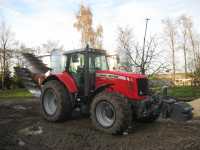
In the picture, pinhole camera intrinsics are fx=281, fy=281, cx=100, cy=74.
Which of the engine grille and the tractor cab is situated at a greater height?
the tractor cab

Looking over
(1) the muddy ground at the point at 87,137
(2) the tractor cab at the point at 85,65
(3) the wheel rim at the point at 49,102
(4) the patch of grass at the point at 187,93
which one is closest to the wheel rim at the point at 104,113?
(1) the muddy ground at the point at 87,137

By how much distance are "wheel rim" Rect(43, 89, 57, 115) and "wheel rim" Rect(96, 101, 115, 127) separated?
2.05 metres

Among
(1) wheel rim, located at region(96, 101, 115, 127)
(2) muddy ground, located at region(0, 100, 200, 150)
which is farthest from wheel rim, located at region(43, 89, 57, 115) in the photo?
(1) wheel rim, located at region(96, 101, 115, 127)

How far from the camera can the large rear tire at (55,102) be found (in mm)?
8617

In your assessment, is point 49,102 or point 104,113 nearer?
point 104,113

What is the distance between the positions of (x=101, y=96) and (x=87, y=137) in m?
1.17

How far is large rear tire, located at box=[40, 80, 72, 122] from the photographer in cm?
862

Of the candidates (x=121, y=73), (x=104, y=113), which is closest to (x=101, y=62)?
(x=121, y=73)

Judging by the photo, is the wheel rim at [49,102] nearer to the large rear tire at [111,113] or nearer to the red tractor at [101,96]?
the red tractor at [101,96]

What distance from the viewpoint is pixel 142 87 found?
799 cm

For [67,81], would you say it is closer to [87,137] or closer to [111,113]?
[111,113]

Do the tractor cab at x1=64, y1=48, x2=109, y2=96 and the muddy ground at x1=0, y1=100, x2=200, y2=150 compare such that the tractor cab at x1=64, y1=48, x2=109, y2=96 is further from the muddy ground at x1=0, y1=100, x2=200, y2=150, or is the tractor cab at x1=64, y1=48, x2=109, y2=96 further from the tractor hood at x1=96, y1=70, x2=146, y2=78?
the muddy ground at x1=0, y1=100, x2=200, y2=150

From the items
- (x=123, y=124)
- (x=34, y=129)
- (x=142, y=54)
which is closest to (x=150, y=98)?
(x=123, y=124)

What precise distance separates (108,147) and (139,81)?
2288 mm
